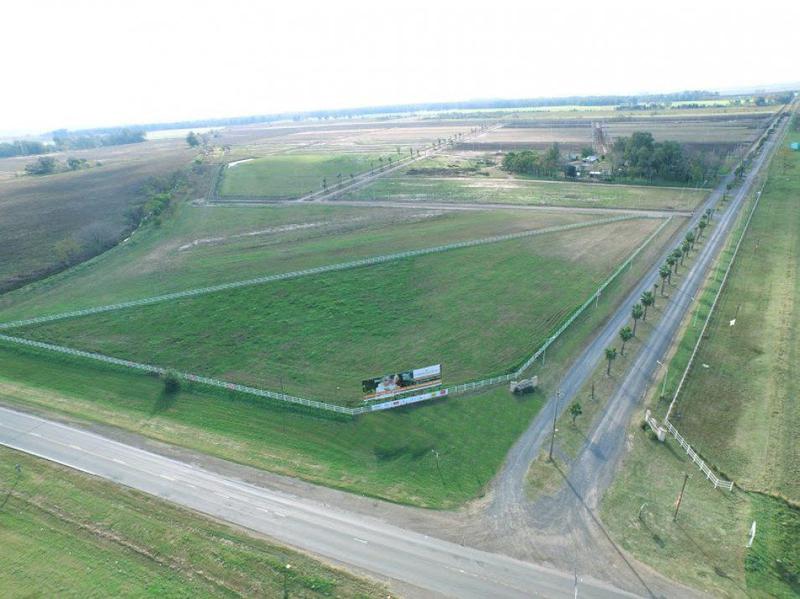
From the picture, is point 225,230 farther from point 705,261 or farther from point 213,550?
point 705,261

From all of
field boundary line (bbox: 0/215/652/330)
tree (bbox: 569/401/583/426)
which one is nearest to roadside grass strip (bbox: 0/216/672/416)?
field boundary line (bbox: 0/215/652/330)

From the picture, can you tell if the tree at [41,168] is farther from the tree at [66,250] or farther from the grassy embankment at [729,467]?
the grassy embankment at [729,467]

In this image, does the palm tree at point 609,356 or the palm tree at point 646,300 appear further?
the palm tree at point 646,300

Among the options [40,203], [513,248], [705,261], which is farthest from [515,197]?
[40,203]

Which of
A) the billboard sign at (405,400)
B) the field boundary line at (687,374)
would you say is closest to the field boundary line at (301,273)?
the field boundary line at (687,374)

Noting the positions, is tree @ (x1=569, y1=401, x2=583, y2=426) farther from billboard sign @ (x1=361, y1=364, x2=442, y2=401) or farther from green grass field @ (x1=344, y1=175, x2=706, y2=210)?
green grass field @ (x1=344, y1=175, x2=706, y2=210)

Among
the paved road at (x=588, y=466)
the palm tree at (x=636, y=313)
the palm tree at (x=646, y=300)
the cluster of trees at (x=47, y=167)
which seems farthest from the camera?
the cluster of trees at (x=47, y=167)

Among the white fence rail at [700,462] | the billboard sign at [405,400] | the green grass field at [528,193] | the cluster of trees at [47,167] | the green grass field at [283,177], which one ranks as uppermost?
the cluster of trees at [47,167]
